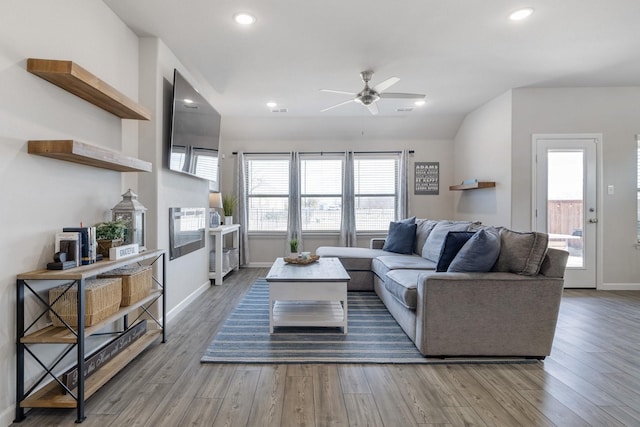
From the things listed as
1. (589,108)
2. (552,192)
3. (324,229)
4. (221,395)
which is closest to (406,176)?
(324,229)

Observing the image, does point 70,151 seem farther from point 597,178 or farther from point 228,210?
point 597,178

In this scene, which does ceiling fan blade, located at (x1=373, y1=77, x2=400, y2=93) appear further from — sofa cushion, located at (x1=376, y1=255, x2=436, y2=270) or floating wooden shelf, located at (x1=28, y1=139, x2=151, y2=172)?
floating wooden shelf, located at (x1=28, y1=139, x2=151, y2=172)

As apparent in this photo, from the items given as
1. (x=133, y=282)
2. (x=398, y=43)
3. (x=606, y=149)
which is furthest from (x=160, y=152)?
(x=606, y=149)

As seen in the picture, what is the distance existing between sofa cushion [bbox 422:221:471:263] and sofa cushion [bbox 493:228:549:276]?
42.4 inches

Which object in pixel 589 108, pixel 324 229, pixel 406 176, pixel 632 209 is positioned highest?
pixel 589 108

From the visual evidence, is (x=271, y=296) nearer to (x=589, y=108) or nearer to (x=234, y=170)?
(x=234, y=170)

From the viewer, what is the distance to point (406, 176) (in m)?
5.93

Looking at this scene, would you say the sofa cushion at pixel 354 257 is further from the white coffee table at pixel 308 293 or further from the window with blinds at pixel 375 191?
the window with blinds at pixel 375 191

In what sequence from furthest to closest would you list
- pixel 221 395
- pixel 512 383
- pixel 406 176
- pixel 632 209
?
pixel 406 176
pixel 632 209
pixel 512 383
pixel 221 395

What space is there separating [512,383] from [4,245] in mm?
3018

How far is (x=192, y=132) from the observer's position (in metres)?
3.32

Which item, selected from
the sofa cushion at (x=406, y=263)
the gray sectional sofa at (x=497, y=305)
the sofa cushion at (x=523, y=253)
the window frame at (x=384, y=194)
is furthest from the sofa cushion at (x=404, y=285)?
the window frame at (x=384, y=194)

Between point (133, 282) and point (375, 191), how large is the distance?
4.63m

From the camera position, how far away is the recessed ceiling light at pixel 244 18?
2.50m
